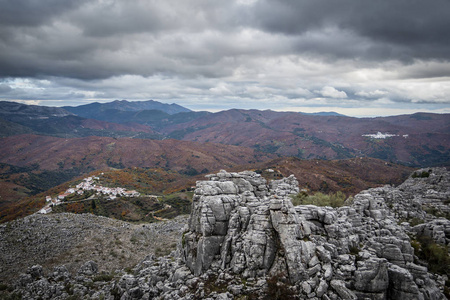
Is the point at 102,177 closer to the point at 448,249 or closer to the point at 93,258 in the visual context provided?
the point at 93,258

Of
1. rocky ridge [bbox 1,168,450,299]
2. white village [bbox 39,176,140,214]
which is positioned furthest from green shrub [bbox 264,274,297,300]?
white village [bbox 39,176,140,214]

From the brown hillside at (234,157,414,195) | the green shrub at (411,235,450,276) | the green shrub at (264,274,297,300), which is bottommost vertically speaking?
the brown hillside at (234,157,414,195)

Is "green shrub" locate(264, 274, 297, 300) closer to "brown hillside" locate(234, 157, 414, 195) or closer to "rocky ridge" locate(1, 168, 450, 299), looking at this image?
"rocky ridge" locate(1, 168, 450, 299)

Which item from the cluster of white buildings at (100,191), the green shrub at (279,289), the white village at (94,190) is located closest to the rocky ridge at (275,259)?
the green shrub at (279,289)

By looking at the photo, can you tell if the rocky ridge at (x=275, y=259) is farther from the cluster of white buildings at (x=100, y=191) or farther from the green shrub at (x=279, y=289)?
the cluster of white buildings at (x=100, y=191)

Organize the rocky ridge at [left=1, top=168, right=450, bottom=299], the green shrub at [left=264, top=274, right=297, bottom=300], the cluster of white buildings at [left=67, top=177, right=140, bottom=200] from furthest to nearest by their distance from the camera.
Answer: the cluster of white buildings at [left=67, top=177, right=140, bottom=200], the rocky ridge at [left=1, top=168, right=450, bottom=299], the green shrub at [left=264, top=274, right=297, bottom=300]

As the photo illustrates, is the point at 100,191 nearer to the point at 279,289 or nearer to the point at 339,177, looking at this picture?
the point at 279,289

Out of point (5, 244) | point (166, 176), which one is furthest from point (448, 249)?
point (166, 176)

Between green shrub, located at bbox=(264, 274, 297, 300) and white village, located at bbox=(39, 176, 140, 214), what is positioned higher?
green shrub, located at bbox=(264, 274, 297, 300)

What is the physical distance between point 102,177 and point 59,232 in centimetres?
10180

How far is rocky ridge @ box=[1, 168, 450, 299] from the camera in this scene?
64.7 feet

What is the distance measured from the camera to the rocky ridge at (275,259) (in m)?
19.7

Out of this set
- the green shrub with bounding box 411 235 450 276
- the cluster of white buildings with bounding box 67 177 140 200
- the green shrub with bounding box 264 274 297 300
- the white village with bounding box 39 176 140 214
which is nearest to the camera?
the green shrub with bounding box 264 274 297 300

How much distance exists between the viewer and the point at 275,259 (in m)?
22.7
